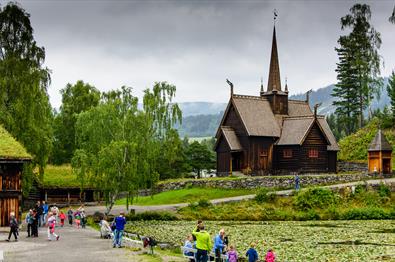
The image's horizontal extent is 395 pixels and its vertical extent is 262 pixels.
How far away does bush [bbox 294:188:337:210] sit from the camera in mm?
52125

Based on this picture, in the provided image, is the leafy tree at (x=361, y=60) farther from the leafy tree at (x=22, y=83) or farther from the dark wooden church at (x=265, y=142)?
the leafy tree at (x=22, y=83)

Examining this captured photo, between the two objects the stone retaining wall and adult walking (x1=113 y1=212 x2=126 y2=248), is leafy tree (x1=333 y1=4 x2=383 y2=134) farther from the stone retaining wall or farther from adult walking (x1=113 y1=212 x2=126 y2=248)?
adult walking (x1=113 y1=212 x2=126 y2=248)

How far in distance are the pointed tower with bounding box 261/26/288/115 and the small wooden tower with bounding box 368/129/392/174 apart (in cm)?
1297

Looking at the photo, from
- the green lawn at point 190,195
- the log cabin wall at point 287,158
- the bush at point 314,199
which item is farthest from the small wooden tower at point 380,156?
the green lawn at point 190,195

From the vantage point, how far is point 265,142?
67.1 metres

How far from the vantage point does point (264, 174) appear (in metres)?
66.9

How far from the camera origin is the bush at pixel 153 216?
4660 cm

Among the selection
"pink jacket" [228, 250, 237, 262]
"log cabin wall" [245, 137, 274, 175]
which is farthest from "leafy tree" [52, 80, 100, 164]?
"pink jacket" [228, 250, 237, 262]

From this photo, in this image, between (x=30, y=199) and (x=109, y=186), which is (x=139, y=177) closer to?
(x=109, y=186)

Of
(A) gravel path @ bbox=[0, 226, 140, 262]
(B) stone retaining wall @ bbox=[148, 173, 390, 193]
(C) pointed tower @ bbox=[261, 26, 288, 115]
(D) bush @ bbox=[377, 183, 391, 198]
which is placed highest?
(C) pointed tower @ bbox=[261, 26, 288, 115]

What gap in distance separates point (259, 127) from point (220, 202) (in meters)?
16.7

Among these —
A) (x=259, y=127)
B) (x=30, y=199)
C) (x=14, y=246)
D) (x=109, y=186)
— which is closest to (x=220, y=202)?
(x=109, y=186)

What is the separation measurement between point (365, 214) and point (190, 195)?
17.4 meters

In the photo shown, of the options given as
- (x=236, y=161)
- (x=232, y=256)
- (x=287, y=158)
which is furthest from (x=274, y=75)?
(x=232, y=256)
